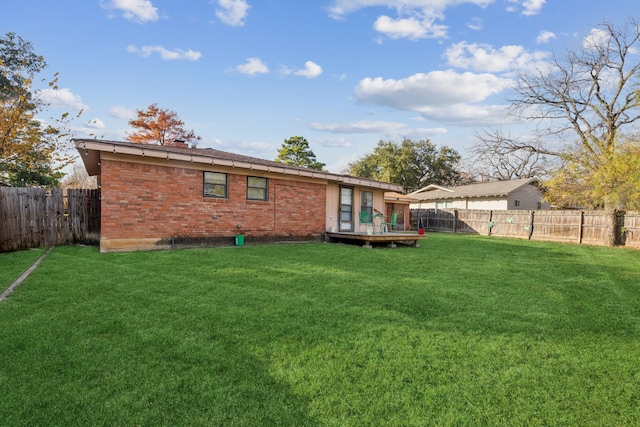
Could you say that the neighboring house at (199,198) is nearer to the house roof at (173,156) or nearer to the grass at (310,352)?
the house roof at (173,156)

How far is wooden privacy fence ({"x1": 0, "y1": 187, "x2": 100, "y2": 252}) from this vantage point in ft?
28.6

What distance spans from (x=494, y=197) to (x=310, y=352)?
83.0 feet

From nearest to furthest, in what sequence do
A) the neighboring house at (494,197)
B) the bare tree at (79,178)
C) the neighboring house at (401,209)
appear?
the neighboring house at (401,209)
the neighboring house at (494,197)
the bare tree at (79,178)

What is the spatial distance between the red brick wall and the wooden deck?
3.53 ft

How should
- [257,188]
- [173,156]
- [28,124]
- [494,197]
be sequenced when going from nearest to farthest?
[173,156] < [257,188] < [28,124] < [494,197]

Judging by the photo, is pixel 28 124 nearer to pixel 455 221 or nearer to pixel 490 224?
pixel 455 221

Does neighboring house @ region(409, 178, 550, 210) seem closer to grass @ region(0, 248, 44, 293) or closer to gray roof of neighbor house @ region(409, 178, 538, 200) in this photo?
gray roof of neighbor house @ region(409, 178, 538, 200)

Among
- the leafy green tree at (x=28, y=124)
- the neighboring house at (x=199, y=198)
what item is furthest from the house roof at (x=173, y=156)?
the leafy green tree at (x=28, y=124)

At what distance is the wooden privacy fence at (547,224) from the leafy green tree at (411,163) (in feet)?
42.3

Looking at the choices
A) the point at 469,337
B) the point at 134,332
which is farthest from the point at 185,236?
the point at 469,337

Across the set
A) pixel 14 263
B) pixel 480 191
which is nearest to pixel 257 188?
pixel 14 263

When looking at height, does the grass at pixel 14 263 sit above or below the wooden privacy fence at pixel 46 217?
below

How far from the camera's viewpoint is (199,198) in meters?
9.67

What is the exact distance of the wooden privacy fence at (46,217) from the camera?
870cm
